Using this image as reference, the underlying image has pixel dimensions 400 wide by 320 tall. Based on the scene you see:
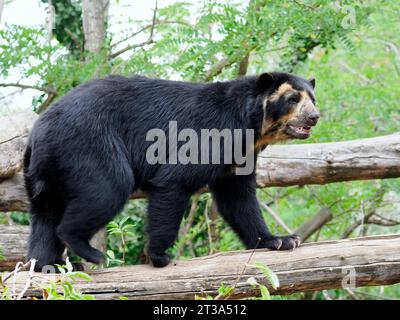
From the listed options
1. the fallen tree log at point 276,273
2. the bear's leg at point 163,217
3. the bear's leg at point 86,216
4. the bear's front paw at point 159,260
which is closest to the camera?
the fallen tree log at point 276,273

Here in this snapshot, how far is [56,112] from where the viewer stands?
15.8ft

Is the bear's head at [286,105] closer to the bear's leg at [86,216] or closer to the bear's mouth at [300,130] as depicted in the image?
the bear's mouth at [300,130]

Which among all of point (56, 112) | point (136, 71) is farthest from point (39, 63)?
point (56, 112)

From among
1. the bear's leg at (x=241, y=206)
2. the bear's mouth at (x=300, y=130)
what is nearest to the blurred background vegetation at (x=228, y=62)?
the bear's leg at (x=241, y=206)

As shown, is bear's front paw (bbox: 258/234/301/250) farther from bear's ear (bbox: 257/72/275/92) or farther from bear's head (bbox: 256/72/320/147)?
bear's ear (bbox: 257/72/275/92)

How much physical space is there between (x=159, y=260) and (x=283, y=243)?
947 millimetres

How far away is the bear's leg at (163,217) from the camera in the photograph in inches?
191

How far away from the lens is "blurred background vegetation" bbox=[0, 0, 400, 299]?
7035 millimetres

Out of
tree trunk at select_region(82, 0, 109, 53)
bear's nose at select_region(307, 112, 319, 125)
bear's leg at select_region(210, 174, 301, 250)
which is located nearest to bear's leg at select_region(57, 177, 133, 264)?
bear's leg at select_region(210, 174, 301, 250)

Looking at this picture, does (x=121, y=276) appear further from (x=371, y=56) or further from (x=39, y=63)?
(x=371, y=56)

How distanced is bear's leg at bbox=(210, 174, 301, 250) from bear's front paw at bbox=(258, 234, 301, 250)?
21cm

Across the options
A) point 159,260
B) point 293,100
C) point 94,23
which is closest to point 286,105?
point 293,100

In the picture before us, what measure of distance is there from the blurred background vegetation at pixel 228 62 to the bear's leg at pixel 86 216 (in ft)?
0.85
